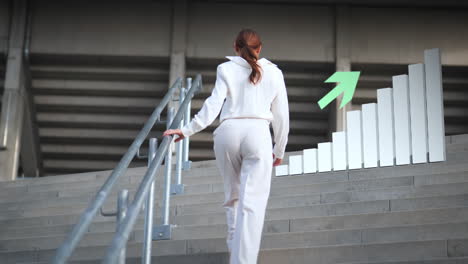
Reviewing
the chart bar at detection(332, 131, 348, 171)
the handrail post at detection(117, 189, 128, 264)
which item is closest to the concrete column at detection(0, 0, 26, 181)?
the chart bar at detection(332, 131, 348, 171)

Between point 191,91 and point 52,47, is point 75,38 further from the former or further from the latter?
point 191,91

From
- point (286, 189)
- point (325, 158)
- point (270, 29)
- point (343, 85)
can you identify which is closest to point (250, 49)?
point (286, 189)

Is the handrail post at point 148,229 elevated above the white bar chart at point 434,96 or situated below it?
below

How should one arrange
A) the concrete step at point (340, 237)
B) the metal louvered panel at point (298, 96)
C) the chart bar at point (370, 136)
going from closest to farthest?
the concrete step at point (340, 237)
the chart bar at point (370, 136)
the metal louvered panel at point (298, 96)

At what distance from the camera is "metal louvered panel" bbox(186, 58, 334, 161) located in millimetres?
11016

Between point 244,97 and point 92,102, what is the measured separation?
827cm

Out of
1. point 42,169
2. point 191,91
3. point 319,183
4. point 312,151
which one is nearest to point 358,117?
point 312,151

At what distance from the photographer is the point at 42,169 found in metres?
11.7

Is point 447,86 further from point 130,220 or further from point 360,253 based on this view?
point 130,220

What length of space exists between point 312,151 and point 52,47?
18.5 feet

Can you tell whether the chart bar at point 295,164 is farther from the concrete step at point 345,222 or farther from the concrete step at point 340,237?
the concrete step at point 340,237

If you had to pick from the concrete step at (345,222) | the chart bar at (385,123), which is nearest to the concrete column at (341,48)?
the chart bar at (385,123)

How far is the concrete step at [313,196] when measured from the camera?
4.59 meters

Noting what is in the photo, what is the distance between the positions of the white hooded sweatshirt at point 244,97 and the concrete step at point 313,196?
5.19 feet
